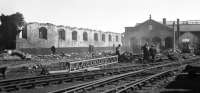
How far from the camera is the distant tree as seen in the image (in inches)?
1209

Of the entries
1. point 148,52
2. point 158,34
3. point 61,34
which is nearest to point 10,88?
point 148,52

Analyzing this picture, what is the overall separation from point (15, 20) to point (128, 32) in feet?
82.6

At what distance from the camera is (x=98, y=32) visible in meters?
44.2

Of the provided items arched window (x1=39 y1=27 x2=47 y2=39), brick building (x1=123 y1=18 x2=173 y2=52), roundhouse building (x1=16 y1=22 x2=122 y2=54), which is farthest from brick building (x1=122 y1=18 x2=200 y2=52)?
arched window (x1=39 y1=27 x2=47 y2=39)

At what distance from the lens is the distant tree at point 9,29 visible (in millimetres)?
30719

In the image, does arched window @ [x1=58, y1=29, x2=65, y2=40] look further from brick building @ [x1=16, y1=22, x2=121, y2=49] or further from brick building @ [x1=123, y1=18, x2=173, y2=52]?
brick building @ [x1=123, y1=18, x2=173, y2=52]

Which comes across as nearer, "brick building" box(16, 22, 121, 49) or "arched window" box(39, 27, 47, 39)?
"brick building" box(16, 22, 121, 49)

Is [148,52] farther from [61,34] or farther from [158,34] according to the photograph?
[158,34]

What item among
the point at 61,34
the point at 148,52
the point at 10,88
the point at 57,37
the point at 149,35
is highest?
the point at 149,35

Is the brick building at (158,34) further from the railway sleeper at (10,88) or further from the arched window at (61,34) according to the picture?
the railway sleeper at (10,88)

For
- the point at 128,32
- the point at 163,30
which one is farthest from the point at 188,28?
the point at 128,32

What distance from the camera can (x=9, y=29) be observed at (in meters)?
31.0

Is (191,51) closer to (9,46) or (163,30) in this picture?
(163,30)

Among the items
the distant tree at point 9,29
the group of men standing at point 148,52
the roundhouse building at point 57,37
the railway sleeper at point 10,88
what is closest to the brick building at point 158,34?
the roundhouse building at point 57,37
